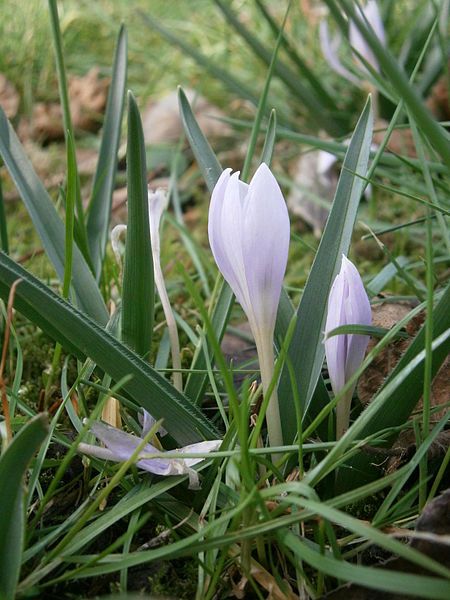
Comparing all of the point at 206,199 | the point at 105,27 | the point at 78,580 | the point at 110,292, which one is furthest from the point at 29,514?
the point at 105,27

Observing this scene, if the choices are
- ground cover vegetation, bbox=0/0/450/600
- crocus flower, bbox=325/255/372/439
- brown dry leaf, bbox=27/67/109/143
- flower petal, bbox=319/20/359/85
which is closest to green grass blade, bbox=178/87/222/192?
ground cover vegetation, bbox=0/0/450/600

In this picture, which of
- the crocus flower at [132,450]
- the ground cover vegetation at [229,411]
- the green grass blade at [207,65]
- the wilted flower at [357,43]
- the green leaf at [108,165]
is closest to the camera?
the ground cover vegetation at [229,411]

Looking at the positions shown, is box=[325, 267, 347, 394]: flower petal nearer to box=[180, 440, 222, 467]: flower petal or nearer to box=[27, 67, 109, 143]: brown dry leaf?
box=[180, 440, 222, 467]: flower petal

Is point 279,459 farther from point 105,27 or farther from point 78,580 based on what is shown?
point 105,27

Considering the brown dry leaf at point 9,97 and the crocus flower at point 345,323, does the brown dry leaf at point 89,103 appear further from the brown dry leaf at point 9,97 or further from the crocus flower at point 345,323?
the crocus flower at point 345,323

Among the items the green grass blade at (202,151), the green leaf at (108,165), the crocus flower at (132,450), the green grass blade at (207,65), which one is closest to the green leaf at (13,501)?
the crocus flower at (132,450)

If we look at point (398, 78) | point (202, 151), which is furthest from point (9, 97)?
point (398, 78)
